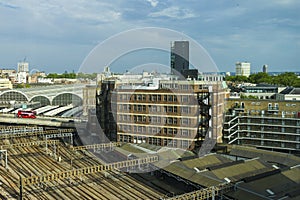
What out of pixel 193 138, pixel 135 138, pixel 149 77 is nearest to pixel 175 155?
pixel 193 138

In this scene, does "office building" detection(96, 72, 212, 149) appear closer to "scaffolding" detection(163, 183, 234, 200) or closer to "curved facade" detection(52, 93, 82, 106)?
"scaffolding" detection(163, 183, 234, 200)

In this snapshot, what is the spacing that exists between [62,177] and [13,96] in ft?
106

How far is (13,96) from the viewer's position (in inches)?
1704

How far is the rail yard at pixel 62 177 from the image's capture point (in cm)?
1490

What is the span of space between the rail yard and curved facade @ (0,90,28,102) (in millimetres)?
21168

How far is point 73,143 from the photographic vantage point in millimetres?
25781

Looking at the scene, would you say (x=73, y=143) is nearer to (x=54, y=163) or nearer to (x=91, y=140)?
(x=91, y=140)

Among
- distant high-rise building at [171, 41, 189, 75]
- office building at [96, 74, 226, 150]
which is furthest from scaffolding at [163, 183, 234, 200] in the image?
distant high-rise building at [171, 41, 189, 75]

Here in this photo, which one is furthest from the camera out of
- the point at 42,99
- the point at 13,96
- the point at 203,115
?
the point at 42,99

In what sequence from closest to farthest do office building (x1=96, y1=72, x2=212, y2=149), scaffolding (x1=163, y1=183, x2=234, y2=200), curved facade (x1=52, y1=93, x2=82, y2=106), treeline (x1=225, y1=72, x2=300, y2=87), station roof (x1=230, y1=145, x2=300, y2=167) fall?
scaffolding (x1=163, y1=183, x2=234, y2=200)
station roof (x1=230, y1=145, x2=300, y2=167)
office building (x1=96, y1=72, x2=212, y2=149)
curved facade (x1=52, y1=93, x2=82, y2=106)
treeline (x1=225, y1=72, x2=300, y2=87)

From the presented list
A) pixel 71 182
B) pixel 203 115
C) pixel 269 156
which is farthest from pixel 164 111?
pixel 71 182

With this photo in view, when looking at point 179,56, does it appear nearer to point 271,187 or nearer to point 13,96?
point 271,187

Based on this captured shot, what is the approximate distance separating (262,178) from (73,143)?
52.8 ft

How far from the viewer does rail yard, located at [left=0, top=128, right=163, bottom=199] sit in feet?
48.9
